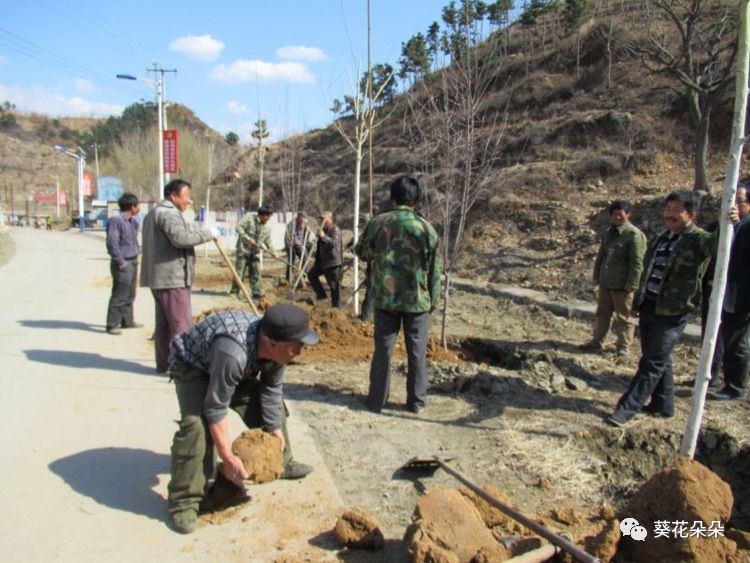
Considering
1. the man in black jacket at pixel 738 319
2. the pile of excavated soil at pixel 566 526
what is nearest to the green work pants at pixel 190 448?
the pile of excavated soil at pixel 566 526

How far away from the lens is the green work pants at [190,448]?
9.48 ft

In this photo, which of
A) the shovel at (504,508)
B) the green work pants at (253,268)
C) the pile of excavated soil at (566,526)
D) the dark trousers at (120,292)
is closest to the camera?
the shovel at (504,508)

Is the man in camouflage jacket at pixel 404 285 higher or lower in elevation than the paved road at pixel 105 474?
higher

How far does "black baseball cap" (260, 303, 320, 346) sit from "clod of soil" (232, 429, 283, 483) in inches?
31.4

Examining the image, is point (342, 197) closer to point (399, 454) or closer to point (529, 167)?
point (529, 167)

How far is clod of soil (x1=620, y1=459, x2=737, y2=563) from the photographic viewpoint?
7.91 ft

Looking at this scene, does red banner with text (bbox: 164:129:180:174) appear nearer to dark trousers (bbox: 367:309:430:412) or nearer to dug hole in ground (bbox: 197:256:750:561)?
dug hole in ground (bbox: 197:256:750:561)

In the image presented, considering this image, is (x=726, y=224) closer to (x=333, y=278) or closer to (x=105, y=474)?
(x=105, y=474)

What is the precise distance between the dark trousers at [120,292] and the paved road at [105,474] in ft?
1.87

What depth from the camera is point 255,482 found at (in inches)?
128

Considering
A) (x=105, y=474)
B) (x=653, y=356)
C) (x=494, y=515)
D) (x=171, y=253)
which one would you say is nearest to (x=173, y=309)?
(x=171, y=253)

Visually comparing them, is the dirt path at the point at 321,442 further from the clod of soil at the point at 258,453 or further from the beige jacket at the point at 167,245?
the beige jacket at the point at 167,245

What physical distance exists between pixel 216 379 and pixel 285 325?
0.45 metres

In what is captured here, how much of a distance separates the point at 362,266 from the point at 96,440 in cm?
1182
